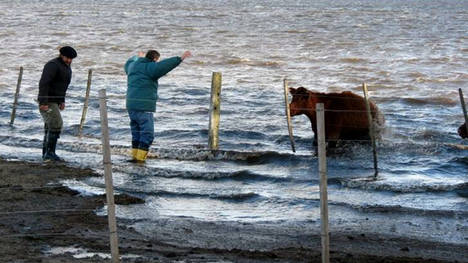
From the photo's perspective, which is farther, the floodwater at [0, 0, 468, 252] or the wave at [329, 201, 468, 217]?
the floodwater at [0, 0, 468, 252]

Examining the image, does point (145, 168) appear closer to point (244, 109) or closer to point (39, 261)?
point (39, 261)

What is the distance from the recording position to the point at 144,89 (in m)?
14.5

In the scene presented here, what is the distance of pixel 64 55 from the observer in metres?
14.2

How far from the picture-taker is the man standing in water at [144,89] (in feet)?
47.3

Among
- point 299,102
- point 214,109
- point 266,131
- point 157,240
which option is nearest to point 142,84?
point 214,109

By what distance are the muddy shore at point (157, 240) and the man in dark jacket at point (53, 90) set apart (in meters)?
2.54

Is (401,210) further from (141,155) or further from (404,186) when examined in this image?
(141,155)

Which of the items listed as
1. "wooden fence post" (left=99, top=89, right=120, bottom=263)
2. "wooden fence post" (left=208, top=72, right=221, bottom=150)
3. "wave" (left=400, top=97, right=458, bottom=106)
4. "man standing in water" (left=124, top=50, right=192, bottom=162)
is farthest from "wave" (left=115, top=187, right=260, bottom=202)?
"wave" (left=400, top=97, right=458, bottom=106)

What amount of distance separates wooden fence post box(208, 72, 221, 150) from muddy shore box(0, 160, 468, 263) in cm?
404

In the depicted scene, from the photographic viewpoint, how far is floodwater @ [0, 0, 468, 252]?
12.2 metres

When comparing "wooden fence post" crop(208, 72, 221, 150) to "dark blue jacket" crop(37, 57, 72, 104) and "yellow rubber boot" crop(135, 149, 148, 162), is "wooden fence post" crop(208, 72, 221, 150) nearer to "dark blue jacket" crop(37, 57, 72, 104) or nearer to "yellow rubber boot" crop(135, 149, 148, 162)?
"yellow rubber boot" crop(135, 149, 148, 162)

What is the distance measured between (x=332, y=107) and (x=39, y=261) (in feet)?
29.7

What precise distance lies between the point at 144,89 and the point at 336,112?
3715 millimetres

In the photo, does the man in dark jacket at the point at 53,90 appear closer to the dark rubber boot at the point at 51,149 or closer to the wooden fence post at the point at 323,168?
the dark rubber boot at the point at 51,149
